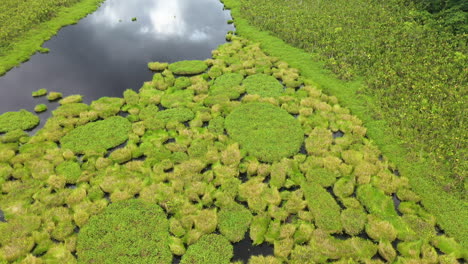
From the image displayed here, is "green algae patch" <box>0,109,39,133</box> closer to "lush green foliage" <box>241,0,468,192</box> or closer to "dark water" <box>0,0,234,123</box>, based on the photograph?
"dark water" <box>0,0,234,123</box>

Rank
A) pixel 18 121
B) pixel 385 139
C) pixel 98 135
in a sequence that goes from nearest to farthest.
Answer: pixel 385 139 < pixel 98 135 < pixel 18 121

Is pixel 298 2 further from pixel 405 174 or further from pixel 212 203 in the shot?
pixel 212 203

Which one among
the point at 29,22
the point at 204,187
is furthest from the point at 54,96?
the point at 29,22

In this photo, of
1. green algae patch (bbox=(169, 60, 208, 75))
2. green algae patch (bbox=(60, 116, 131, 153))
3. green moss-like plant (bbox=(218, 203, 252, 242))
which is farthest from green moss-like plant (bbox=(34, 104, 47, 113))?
green moss-like plant (bbox=(218, 203, 252, 242))

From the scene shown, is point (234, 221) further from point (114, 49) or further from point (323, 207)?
point (114, 49)

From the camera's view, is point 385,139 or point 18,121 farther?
point 18,121

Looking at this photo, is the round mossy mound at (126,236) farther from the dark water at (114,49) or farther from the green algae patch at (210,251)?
the dark water at (114,49)

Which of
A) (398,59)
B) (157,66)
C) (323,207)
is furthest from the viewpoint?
(157,66)
